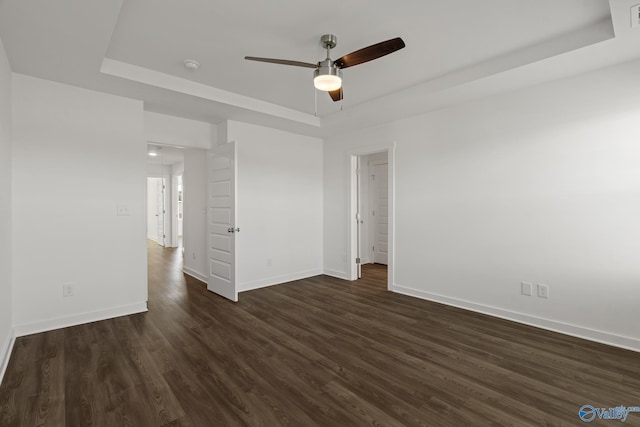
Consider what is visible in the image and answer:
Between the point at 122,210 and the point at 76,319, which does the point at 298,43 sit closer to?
the point at 122,210

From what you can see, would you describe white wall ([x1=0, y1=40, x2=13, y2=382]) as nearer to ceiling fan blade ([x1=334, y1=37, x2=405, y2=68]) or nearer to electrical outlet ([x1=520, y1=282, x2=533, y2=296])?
ceiling fan blade ([x1=334, y1=37, x2=405, y2=68])

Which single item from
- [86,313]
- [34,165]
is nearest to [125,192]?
[34,165]

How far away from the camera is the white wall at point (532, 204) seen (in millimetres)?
2752

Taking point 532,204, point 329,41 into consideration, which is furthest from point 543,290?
point 329,41

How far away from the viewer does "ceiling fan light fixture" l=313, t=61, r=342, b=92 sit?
2.33 m

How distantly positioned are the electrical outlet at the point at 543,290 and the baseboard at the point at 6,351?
4.77m

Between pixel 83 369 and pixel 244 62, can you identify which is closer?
pixel 83 369

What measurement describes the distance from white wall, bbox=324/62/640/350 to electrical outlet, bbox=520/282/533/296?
45mm

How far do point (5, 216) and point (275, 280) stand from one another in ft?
10.7

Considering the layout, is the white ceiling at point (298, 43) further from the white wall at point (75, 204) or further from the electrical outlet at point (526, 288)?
the electrical outlet at point (526, 288)

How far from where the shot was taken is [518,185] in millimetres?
3316

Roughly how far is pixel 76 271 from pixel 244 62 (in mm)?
2822

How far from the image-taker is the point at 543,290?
3166mm

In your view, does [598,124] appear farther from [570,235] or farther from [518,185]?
[570,235]
